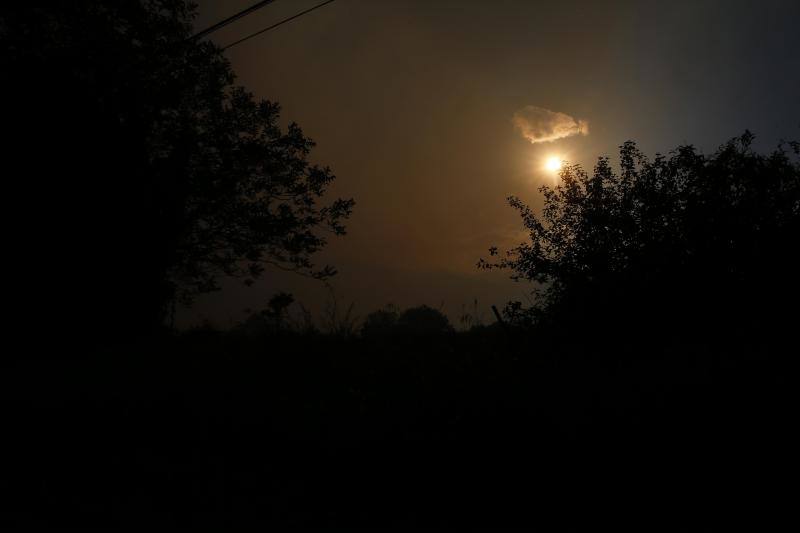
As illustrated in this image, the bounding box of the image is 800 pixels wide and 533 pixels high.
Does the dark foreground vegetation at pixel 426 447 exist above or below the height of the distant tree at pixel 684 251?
below

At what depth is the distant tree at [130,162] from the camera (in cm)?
1082

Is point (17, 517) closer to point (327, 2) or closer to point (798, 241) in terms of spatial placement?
point (327, 2)

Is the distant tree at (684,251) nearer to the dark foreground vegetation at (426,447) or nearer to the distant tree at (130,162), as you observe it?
the dark foreground vegetation at (426,447)

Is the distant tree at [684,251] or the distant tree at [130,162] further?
the distant tree at [130,162]

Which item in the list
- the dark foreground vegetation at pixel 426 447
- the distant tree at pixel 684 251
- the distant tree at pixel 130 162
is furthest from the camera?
the distant tree at pixel 130 162

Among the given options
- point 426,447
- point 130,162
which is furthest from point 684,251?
point 130,162

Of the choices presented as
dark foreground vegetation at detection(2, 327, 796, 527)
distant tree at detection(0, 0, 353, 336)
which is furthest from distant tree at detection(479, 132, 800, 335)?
distant tree at detection(0, 0, 353, 336)

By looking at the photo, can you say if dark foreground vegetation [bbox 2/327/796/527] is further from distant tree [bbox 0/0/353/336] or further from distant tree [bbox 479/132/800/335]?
distant tree [bbox 0/0/353/336]

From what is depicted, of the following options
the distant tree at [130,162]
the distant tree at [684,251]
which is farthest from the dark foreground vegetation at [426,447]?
the distant tree at [130,162]

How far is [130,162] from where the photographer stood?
41.0ft

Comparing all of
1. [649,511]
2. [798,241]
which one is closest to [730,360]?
[649,511]

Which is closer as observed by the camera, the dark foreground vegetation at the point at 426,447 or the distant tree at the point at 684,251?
the dark foreground vegetation at the point at 426,447

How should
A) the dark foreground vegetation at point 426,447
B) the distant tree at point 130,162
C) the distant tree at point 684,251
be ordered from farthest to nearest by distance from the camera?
1. the distant tree at point 130,162
2. the distant tree at point 684,251
3. the dark foreground vegetation at point 426,447

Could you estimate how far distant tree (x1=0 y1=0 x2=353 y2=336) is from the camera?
1082cm
